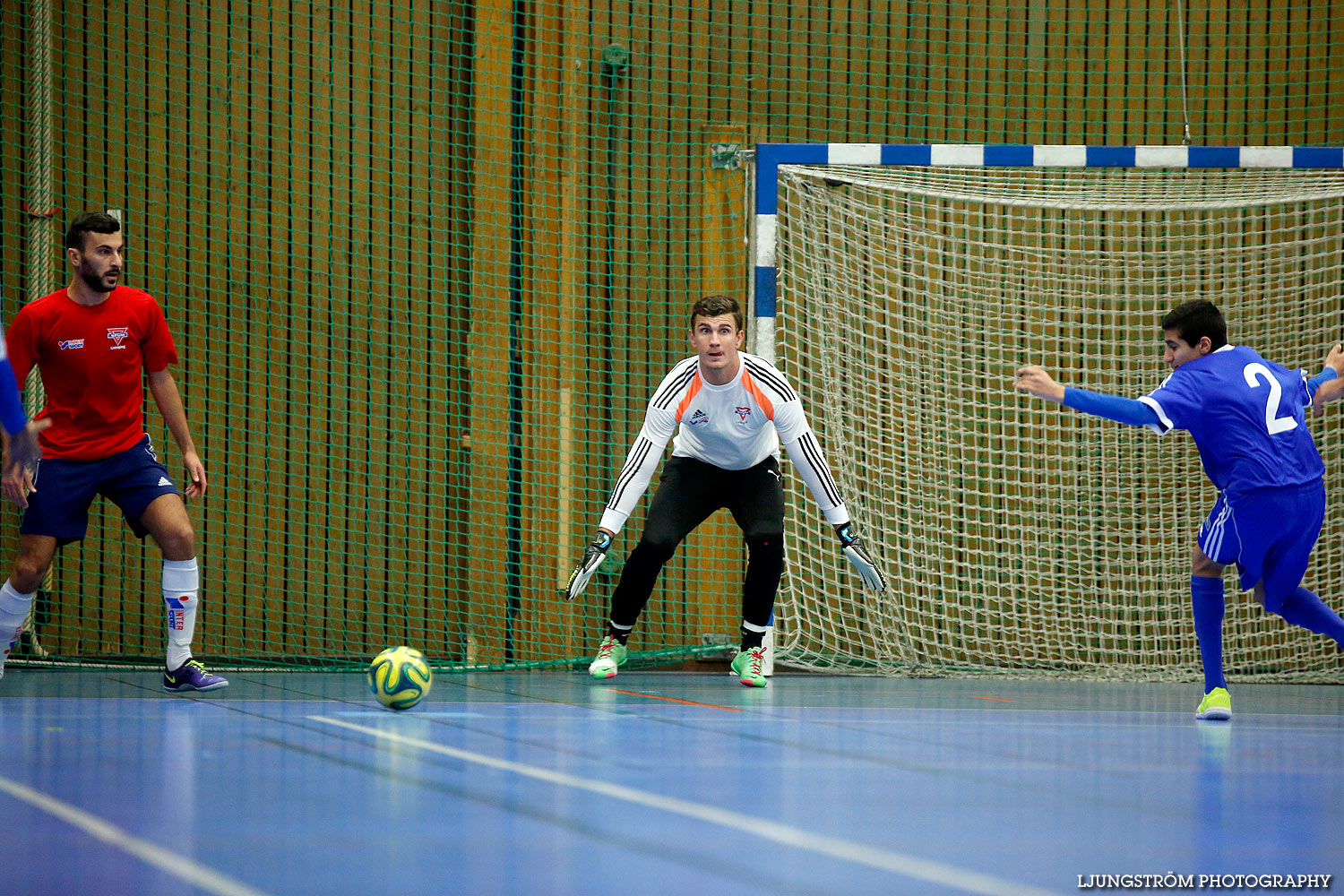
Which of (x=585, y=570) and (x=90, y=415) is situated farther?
(x=585, y=570)

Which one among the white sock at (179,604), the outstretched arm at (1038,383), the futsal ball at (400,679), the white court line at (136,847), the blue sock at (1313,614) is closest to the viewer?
the white court line at (136,847)

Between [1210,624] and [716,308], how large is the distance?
8.47 feet

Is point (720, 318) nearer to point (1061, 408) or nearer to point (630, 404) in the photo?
point (630, 404)

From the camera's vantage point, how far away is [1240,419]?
5.43m

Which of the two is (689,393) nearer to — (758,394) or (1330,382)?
(758,394)

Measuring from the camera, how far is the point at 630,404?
874cm

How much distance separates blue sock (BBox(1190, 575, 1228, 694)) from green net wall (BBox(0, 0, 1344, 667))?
3335 mm

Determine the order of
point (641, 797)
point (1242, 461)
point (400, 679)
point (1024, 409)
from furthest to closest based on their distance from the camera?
point (1024, 409), point (1242, 461), point (400, 679), point (641, 797)

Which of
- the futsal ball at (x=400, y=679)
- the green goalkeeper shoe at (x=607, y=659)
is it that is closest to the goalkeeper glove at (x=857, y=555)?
the green goalkeeper shoe at (x=607, y=659)

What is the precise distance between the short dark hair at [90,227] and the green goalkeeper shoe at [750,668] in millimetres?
3584

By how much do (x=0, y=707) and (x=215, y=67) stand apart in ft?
14.7

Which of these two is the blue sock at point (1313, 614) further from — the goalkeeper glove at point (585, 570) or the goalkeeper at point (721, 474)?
the goalkeeper glove at point (585, 570)

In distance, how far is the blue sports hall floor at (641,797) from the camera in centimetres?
242

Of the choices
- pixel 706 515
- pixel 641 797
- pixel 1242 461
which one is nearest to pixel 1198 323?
pixel 1242 461
